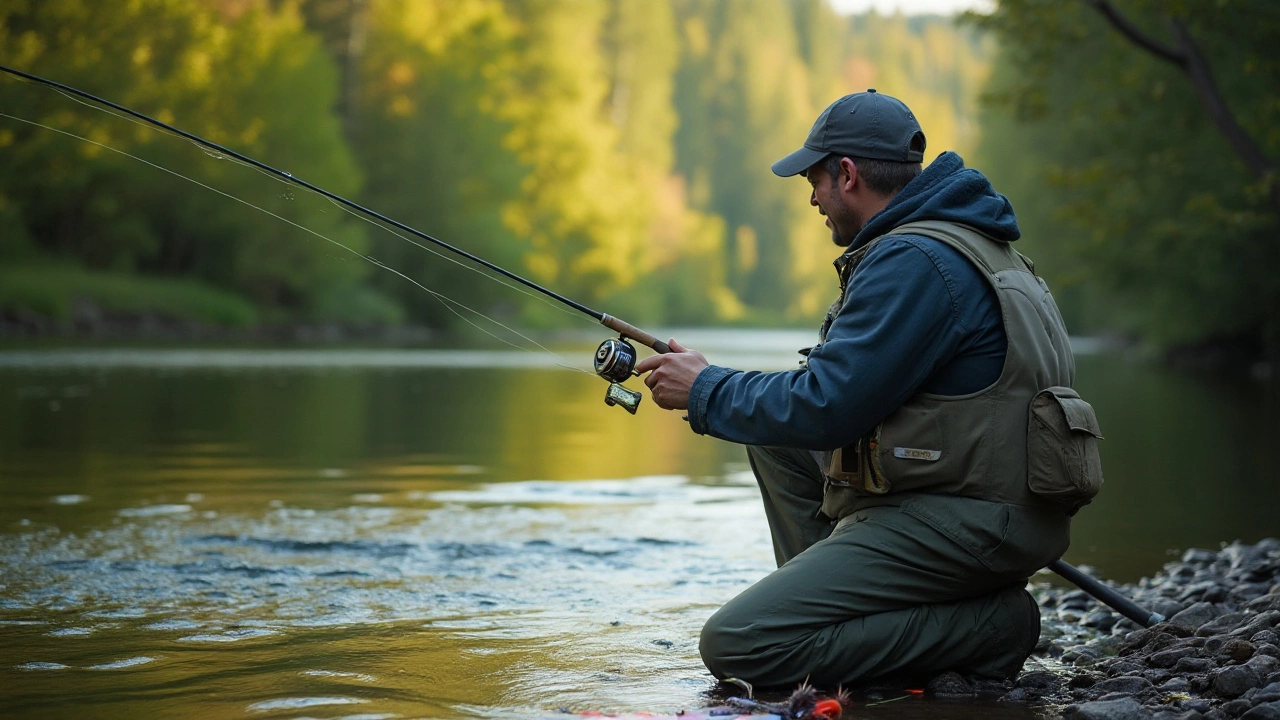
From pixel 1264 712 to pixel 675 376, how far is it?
149 cm

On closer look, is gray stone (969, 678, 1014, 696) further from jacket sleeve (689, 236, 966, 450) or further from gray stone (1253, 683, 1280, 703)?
jacket sleeve (689, 236, 966, 450)

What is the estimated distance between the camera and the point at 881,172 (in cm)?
346

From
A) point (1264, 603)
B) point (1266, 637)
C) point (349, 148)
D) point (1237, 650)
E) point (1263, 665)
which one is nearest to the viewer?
point (1263, 665)

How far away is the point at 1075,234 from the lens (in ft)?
92.5

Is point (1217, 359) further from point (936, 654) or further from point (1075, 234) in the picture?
point (936, 654)

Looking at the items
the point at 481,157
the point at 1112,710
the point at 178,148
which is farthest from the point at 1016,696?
the point at 481,157

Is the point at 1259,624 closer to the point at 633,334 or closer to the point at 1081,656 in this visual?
the point at 1081,656

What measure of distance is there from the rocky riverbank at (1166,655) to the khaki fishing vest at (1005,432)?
480mm

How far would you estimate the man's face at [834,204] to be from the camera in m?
3.51

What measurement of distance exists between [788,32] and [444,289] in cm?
5813

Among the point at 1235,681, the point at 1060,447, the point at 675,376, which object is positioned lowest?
the point at 1235,681

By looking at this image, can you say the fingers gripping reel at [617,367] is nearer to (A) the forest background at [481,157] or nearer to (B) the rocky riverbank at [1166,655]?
(B) the rocky riverbank at [1166,655]

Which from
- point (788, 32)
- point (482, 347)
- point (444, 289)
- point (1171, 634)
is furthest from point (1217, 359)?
A: point (788, 32)

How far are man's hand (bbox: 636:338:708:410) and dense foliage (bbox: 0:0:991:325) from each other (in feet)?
40.2
